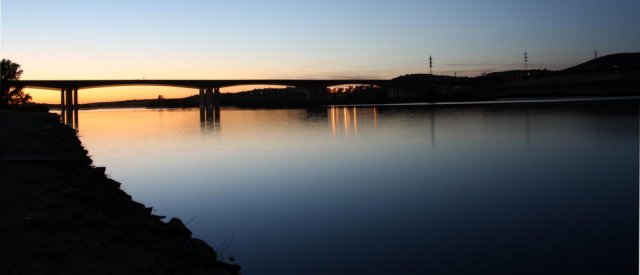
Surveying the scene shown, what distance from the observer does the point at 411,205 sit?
14.2m

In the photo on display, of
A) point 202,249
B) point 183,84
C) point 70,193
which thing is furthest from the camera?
point 183,84

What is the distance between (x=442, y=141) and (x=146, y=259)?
2749 cm

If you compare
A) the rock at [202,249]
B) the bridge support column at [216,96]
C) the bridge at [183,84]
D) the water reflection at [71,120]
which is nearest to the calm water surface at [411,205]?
the rock at [202,249]

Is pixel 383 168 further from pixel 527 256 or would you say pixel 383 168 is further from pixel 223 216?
pixel 527 256

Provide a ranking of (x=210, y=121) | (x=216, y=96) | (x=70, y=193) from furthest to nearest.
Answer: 1. (x=216, y=96)
2. (x=210, y=121)
3. (x=70, y=193)

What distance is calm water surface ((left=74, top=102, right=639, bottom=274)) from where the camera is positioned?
962cm

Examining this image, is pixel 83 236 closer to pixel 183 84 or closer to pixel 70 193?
pixel 70 193

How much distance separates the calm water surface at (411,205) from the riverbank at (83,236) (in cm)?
125


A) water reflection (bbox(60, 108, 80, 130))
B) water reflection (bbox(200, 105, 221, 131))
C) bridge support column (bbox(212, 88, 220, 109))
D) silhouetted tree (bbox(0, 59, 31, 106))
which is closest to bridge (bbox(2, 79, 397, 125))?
bridge support column (bbox(212, 88, 220, 109))

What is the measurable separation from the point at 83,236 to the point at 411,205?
8.18 m

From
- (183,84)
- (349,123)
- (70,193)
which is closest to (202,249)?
(70,193)

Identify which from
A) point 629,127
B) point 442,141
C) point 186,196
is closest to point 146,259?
point 186,196

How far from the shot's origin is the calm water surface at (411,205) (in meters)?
9.62

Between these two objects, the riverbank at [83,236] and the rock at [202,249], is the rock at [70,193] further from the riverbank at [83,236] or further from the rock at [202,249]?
the rock at [202,249]
